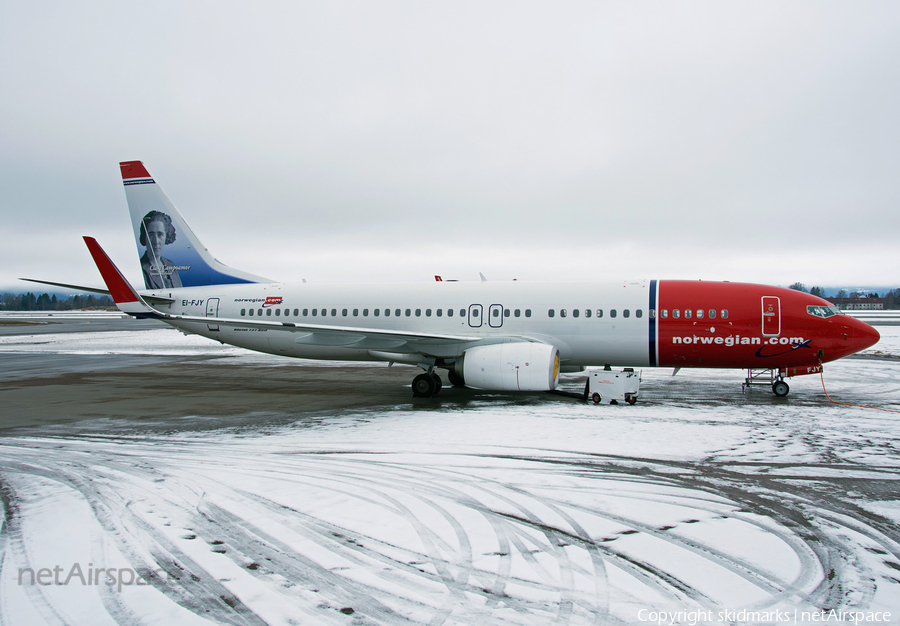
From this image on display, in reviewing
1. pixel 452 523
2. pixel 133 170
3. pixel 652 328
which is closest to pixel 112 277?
pixel 133 170

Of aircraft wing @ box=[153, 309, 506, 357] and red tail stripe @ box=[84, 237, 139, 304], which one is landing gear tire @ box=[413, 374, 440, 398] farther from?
red tail stripe @ box=[84, 237, 139, 304]

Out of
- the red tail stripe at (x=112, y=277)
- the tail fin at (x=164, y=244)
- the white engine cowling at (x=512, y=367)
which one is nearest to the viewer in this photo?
the white engine cowling at (x=512, y=367)

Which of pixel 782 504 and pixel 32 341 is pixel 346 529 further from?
pixel 32 341

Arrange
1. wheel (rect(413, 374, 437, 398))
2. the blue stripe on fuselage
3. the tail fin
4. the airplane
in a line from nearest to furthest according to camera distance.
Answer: the airplane, the blue stripe on fuselage, wheel (rect(413, 374, 437, 398)), the tail fin

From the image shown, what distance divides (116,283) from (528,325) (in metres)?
12.2

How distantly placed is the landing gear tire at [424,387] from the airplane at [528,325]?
0.03 m

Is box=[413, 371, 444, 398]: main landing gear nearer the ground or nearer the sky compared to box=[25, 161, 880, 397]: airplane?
nearer the ground

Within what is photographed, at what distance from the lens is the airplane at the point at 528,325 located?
1438cm

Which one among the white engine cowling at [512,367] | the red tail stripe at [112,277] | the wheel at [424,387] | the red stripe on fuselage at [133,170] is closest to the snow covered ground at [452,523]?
the white engine cowling at [512,367]

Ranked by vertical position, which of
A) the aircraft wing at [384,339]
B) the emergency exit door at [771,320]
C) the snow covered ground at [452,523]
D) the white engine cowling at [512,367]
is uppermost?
the emergency exit door at [771,320]

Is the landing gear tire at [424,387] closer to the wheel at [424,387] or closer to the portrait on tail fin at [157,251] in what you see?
the wheel at [424,387]

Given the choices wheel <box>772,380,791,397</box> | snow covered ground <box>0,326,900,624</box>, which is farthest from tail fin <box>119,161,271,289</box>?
wheel <box>772,380,791,397</box>

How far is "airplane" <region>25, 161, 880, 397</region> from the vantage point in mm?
14375

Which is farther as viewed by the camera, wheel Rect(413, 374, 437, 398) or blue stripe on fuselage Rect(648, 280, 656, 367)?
wheel Rect(413, 374, 437, 398)
